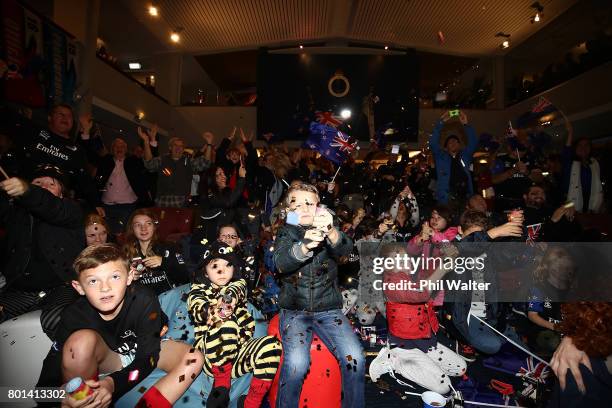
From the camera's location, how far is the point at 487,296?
3.63 metres

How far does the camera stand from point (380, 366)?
11.1 ft

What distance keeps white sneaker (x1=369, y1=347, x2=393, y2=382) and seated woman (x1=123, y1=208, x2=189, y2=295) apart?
2.10 metres

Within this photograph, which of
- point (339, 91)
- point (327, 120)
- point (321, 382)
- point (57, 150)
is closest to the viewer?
point (321, 382)

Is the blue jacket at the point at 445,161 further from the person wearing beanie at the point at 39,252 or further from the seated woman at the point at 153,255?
the person wearing beanie at the point at 39,252

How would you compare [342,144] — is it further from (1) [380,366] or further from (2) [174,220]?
(2) [174,220]

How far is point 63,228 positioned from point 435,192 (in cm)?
527

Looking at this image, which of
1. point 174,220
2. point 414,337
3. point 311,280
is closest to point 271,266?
point 311,280

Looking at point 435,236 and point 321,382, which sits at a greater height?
point 435,236

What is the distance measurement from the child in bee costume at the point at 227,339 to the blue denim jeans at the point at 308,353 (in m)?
0.10

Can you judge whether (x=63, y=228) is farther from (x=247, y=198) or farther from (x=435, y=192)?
(x=435, y=192)

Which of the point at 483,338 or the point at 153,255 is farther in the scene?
the point at 483,338

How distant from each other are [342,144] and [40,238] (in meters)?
3.19

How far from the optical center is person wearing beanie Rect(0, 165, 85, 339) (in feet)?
9.30

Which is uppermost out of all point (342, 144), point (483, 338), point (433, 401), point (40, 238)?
point (342, 144)
